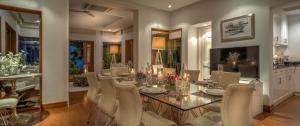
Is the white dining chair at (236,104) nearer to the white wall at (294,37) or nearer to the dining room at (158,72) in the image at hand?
the dining room at (158,72)

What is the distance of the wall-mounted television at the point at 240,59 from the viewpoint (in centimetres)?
380

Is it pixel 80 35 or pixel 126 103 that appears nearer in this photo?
pixel 126 103

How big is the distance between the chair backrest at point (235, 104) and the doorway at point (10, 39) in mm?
4125

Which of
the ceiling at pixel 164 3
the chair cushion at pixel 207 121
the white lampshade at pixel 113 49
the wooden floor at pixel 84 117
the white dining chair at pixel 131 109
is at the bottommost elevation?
the wooden floor at pixel 84 117

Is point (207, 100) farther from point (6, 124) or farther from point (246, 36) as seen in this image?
point (6, 124)

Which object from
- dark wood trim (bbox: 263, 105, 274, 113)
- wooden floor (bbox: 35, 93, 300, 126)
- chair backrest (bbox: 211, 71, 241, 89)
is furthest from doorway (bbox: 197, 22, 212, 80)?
chair backrest (bbox: 211, 71, 241, 89)

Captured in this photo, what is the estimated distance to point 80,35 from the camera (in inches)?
374

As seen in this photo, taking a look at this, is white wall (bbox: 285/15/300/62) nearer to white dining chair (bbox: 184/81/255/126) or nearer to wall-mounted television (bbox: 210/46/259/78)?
wall-mounted television (bbox: 210/46/259/78)

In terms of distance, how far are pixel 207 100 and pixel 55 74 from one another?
12.0 ft

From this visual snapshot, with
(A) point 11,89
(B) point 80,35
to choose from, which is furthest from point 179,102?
(B) point 80,35

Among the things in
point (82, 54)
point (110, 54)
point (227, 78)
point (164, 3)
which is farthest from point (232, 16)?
point (82, 54)

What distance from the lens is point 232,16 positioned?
167 inches

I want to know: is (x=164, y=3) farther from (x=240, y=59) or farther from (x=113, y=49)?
(x=113, y=49)

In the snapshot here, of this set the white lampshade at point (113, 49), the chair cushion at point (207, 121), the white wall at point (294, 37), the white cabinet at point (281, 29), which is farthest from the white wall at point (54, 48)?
the white wall at point (294, 37)
